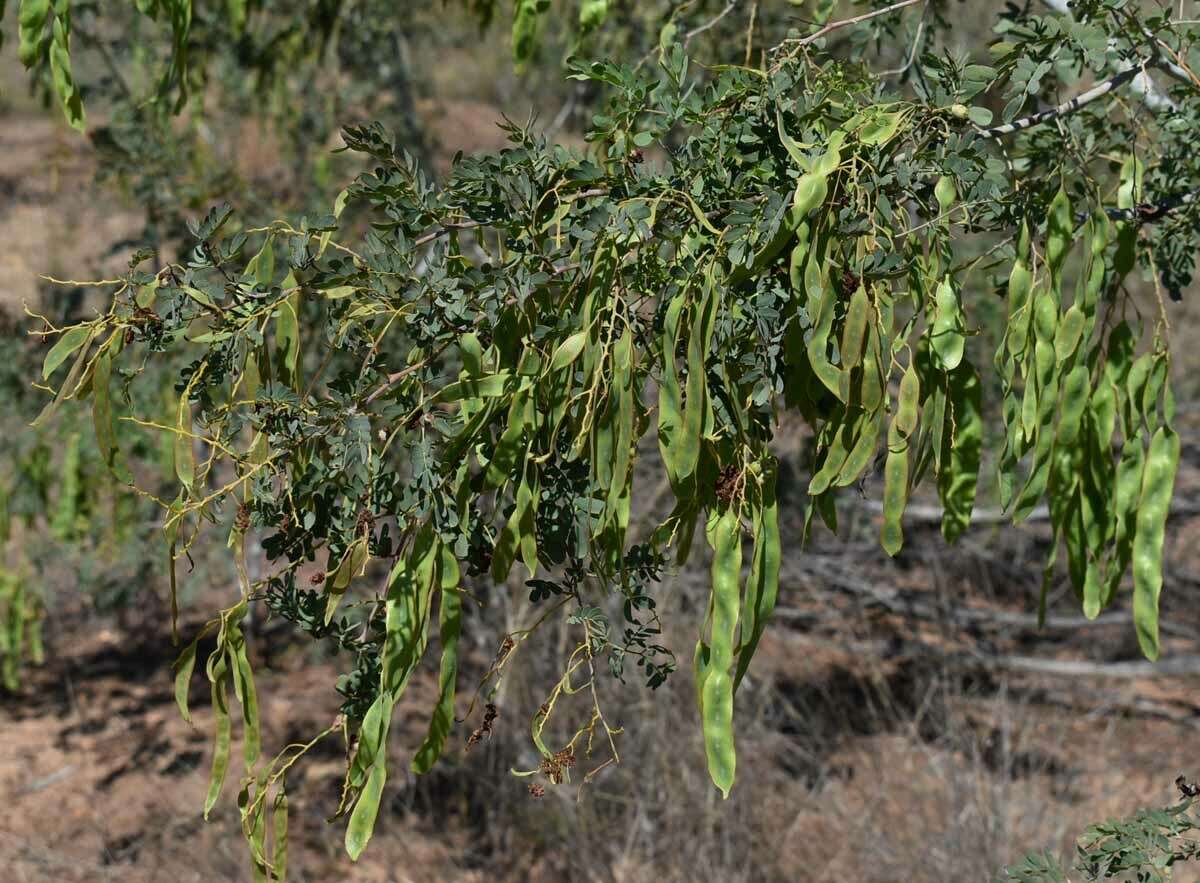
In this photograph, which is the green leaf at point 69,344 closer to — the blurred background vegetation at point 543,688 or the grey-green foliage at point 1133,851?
the grey-green foliage at point 1133,851

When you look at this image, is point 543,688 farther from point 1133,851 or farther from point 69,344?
point 69,344

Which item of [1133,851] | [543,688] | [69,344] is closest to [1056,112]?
[1133,851]

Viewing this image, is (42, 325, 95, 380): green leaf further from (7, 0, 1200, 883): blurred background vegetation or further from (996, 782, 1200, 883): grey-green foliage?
(7, 0, 1200, 883): blurred background vegetation

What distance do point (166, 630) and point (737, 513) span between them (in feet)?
16.5

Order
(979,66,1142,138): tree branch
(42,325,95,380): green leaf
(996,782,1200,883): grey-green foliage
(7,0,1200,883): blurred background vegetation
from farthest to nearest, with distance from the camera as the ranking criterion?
(7,0,1200,883): blurred background vegetation
(996,782,1200,883): grey-green foliage
(979,66,1142,138): tree branch
(42,325,95,380): green leaf

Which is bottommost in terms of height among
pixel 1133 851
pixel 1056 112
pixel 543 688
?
pixel 543 688

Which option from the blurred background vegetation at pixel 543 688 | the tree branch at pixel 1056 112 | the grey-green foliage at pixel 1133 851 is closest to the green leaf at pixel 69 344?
the tree branch at pixel 1056 112

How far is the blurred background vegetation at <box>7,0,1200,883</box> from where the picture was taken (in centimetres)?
373

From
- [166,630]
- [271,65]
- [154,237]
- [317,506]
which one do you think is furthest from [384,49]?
[317,506]

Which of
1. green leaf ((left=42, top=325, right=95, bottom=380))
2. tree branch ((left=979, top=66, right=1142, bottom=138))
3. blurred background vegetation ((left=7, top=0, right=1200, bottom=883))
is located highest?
tree branch ((left=979, top=66, right=1142, bottom=138))

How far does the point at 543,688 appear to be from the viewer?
4129 millimetres

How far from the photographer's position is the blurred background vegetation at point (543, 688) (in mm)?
3730

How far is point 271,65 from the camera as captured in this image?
441cm

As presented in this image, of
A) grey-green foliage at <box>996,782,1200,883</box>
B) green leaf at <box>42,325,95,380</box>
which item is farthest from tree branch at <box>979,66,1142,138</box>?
green leaf at <box>42,325,95,380</box>
